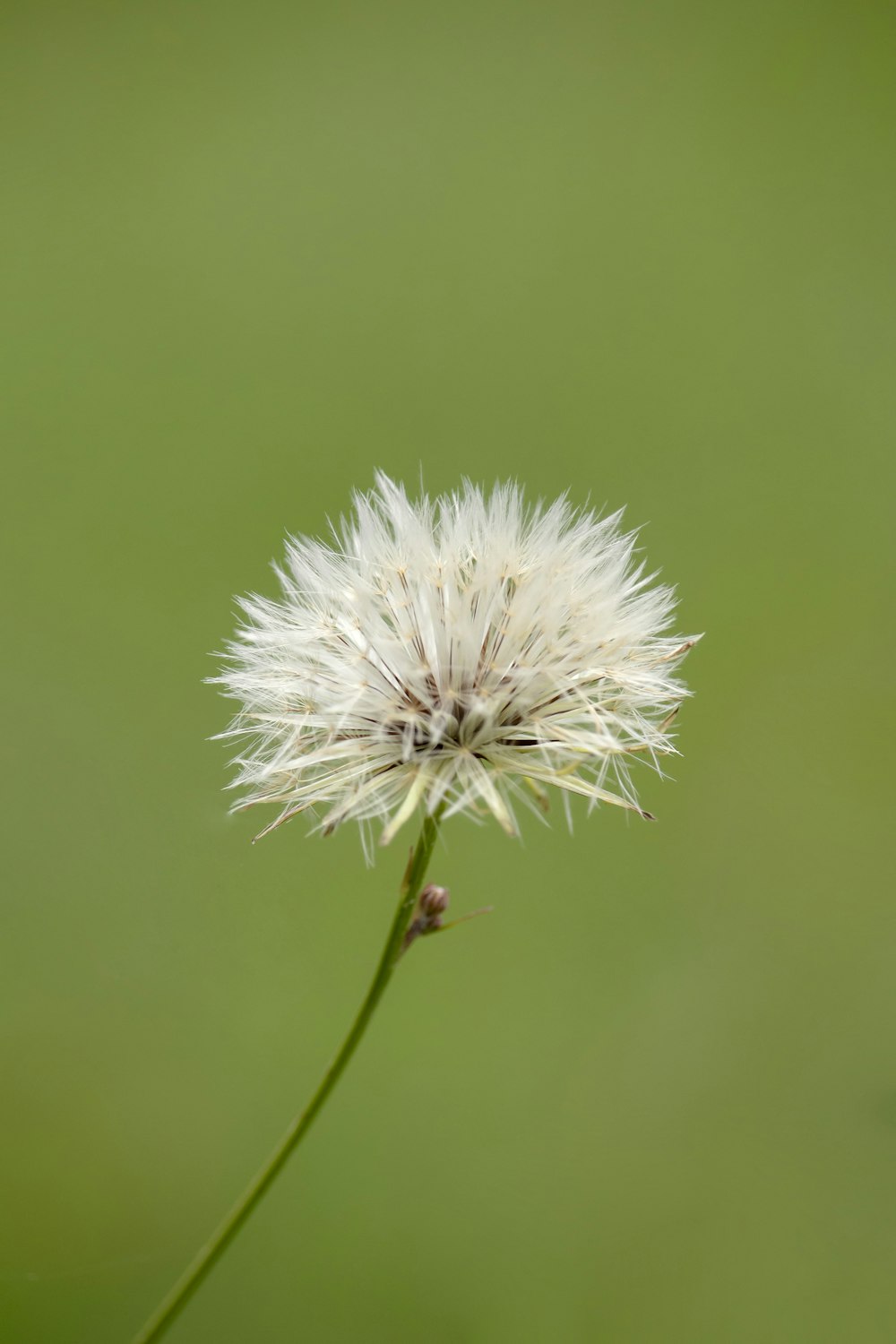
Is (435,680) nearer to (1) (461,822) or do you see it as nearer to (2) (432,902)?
(2) (432,902)

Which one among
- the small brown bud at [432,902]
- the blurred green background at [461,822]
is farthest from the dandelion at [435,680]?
the blurred green background at [461,822]

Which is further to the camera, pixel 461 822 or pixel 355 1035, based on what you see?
pixel 461 822

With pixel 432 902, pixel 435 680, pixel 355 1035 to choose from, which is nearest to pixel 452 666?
pixel 435 680

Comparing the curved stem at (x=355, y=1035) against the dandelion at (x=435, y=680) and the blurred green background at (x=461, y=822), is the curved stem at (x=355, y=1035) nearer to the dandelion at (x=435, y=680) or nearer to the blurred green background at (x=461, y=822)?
the dandelion at (x=435, y=680)

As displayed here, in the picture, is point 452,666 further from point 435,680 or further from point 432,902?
point 432,902

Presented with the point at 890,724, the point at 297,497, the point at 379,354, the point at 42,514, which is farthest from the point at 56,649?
the point at 890,724

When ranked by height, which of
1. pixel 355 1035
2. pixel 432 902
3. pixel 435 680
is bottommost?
pixel 355 1035

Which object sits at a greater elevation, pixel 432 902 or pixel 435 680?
pixel 435 680

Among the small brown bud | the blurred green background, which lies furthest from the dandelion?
the blurred green background

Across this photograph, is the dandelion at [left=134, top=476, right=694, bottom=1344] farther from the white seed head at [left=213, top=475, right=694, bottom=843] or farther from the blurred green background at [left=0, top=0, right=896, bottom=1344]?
the blurred green background at [left=0, top=0, right=896, bottom=1344]
